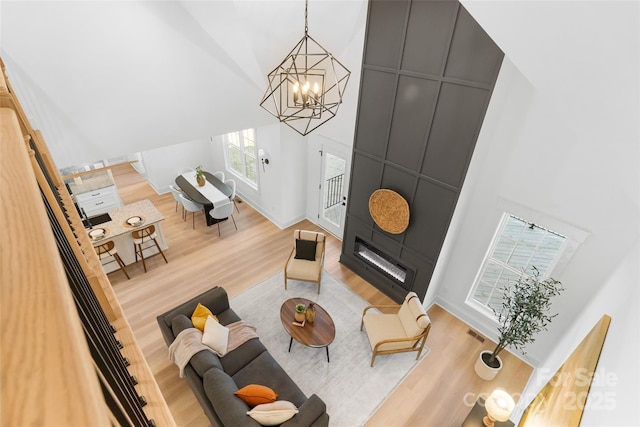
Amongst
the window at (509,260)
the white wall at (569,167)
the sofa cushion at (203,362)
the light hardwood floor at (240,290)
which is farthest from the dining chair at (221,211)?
the window at (509,260)

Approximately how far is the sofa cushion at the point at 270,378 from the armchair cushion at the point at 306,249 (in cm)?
180

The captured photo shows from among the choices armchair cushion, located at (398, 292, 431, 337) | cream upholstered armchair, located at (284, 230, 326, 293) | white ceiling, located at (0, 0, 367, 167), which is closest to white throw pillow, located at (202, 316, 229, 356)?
cream upholstered armchair, located at (284, 230, 326, 293)

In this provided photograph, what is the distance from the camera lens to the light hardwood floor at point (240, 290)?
398 centimetres

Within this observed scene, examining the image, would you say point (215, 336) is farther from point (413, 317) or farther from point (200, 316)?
point (413, 317)

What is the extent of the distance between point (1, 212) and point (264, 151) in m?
6.17

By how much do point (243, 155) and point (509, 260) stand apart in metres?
5.55

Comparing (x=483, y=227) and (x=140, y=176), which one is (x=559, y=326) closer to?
(x=483, y=227)

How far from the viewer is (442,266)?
4852mm

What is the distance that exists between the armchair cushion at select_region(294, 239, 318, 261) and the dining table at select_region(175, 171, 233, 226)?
209 centimetres

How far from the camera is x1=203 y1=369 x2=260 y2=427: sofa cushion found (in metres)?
2.95

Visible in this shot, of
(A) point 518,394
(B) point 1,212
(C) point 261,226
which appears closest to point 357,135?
(C) point 261,226

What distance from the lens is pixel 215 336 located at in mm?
3846

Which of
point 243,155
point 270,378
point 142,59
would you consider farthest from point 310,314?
point 243,155

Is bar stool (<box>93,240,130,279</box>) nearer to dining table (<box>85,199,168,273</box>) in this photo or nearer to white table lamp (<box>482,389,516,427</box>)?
dining table (<box>85,199,168,273</box>)
